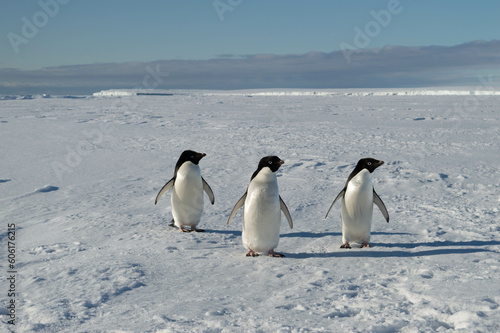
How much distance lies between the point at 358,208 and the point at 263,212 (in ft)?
2.48

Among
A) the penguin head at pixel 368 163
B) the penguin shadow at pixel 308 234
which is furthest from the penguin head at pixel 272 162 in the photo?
the penguin shadow at pixel 308 234

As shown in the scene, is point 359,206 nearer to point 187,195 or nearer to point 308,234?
point 308,234

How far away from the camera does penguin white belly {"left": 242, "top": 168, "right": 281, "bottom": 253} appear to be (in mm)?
3404

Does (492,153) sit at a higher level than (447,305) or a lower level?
higher

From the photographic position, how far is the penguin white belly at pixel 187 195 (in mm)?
4250

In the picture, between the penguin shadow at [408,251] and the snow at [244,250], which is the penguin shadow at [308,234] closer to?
the snow at [244,250]

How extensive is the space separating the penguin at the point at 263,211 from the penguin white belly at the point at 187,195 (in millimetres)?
929

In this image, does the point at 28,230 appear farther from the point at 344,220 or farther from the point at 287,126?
the point at 287,126

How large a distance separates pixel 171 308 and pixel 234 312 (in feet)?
1.10

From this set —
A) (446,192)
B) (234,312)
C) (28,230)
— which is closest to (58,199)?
(28,230)

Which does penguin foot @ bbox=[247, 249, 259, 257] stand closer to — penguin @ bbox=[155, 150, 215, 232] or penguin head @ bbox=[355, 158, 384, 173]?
penguin @ bbox=[155, 150, 215, 232]

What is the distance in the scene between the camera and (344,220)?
3648mm

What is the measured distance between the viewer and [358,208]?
142 inches

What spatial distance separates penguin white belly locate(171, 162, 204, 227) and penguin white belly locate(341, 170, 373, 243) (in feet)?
4.47
